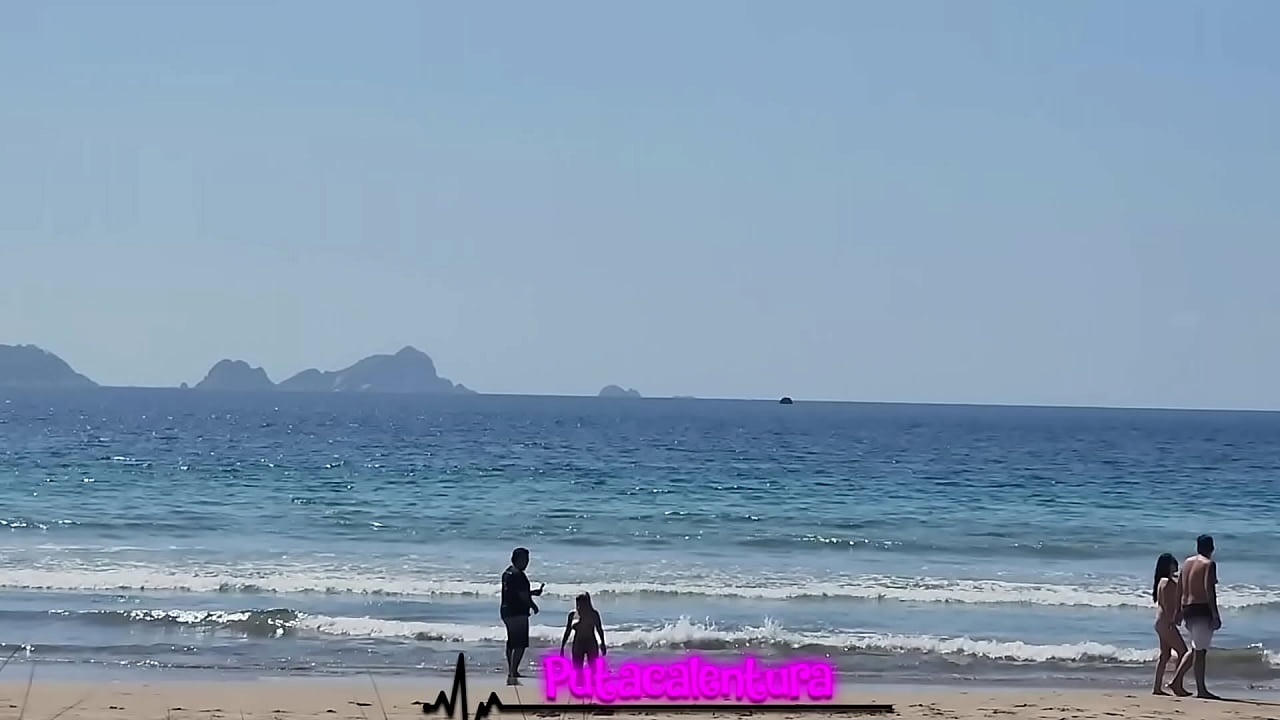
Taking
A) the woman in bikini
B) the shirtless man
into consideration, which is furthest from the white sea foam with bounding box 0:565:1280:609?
the shirtless man

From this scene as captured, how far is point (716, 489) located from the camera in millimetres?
43750

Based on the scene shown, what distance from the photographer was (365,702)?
13.0m

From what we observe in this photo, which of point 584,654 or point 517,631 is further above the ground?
point 517,631

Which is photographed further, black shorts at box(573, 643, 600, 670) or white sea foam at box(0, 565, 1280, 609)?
white sea foam at box(0, 565, 1280, 609)

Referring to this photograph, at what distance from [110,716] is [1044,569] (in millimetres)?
17688

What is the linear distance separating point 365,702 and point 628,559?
43.8 ft

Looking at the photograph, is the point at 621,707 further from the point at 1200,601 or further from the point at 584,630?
the point at 1200,601

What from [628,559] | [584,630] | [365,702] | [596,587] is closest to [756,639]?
[596,587]

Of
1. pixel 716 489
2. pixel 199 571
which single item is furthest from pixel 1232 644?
pixel 716 489

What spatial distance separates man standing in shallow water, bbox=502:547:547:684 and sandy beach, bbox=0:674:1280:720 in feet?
0.99

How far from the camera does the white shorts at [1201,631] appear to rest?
45.6ft

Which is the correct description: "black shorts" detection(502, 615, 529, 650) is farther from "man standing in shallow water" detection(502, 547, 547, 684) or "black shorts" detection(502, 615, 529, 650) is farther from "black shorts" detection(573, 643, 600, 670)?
"black shorts" detection(573, 643, 600, 670)

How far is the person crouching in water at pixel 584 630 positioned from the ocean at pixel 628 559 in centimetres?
233

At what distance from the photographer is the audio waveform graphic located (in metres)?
12.4
